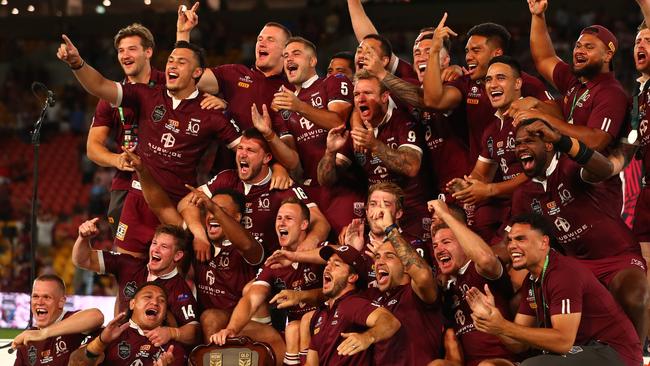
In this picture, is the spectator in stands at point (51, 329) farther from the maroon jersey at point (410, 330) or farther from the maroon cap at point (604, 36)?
the maroon cap at point (604, 36)

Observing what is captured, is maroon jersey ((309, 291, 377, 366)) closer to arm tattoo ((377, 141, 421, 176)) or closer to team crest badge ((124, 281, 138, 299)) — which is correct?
arm tattoo ((377, 141, 421, 176))

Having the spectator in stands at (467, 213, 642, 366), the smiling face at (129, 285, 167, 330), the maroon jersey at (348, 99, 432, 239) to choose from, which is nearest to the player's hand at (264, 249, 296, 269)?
the smiling face at (129, 285, 167, 330)

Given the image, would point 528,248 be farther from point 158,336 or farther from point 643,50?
point 158,336

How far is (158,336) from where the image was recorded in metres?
8.04

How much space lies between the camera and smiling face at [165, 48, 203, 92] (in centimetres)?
873

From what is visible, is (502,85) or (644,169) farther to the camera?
(502,85)

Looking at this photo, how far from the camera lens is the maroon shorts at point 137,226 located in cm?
895

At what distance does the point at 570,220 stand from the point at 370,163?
1700mm

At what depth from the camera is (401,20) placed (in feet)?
65.9

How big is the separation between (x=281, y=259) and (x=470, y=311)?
151 centimetres

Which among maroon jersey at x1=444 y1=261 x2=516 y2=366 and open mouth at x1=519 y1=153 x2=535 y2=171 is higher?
open mouth at x1=519 y1=153 x2=535 y2=171

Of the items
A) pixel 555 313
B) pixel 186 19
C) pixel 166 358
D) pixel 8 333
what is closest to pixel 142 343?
pixel 166 358

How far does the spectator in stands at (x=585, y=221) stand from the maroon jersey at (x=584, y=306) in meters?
0.30

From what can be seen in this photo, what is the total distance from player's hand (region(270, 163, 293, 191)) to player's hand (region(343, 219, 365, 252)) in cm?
72
